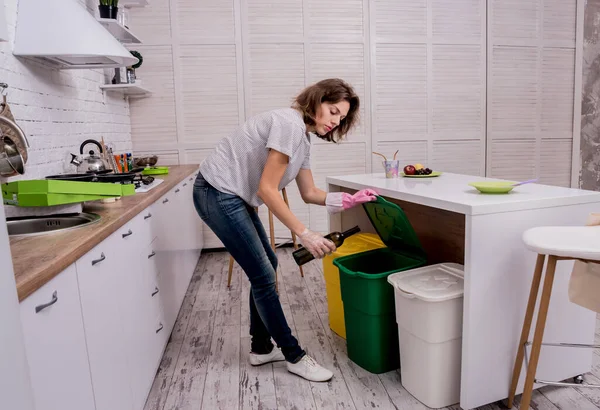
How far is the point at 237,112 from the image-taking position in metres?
4.23

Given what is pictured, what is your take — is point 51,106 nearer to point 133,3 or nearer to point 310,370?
point 133,3

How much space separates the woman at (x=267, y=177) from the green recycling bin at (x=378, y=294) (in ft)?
0.60

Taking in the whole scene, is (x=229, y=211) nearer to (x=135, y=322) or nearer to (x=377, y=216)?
(x=135, y=322)

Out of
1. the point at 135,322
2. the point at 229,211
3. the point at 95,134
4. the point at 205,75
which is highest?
the point at 205,75

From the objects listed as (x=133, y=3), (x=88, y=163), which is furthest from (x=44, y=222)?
(x=133, y=3)

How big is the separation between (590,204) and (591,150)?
3683 mm

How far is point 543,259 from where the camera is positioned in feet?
5.36

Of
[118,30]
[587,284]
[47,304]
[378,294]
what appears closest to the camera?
[47,304]

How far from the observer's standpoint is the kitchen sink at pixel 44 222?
5.25ft

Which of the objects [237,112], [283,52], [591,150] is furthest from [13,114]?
[591,150]

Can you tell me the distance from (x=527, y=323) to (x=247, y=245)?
1.09 metres

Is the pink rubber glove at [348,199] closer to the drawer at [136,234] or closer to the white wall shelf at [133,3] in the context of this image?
the drawer at [136,234]

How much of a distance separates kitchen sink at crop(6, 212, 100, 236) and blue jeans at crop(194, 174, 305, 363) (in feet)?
1.51

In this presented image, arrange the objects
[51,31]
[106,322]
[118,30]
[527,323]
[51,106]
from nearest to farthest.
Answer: [106,322]
[527,323]
[51,31]
[51,106]
[118,30]
